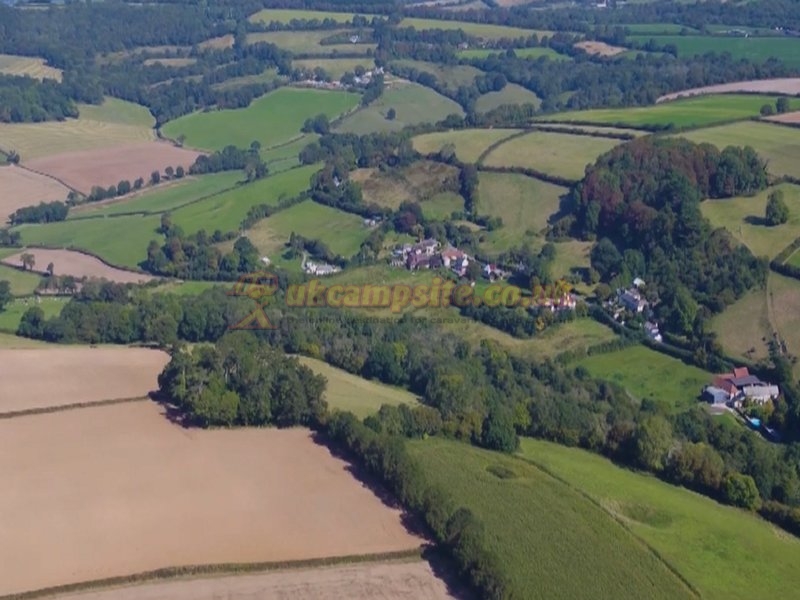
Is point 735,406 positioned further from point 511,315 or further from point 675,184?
point 675,184

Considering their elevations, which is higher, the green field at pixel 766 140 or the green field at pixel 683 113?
the green field at pixel 766 140

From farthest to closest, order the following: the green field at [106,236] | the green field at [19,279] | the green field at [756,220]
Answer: the green field at [106,236]
the green field at [19,279]
the green field at [756,220]

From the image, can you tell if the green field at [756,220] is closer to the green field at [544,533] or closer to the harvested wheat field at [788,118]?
the harvested wheat field at [788,118]

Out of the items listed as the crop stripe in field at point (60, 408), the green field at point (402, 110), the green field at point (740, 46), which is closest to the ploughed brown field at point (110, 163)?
the green field at point (402, 110)

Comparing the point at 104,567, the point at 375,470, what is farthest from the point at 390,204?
the point at 104,567

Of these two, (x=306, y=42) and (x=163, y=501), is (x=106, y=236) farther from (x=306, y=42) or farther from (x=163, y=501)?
(x=306, y=42)

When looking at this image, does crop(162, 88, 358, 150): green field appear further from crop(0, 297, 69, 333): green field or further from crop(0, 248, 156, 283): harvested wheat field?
crop(0, 297, 69, 333): green field

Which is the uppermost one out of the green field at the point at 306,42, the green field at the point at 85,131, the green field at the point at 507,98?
the green field at the point at 306,42
